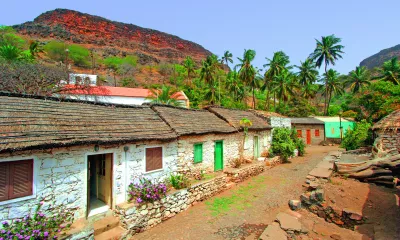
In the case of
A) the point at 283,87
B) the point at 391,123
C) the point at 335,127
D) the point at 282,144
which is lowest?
the point at 282,144

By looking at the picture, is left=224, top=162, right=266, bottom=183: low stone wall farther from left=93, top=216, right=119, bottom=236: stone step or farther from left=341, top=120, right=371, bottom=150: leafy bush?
left=341, top=120, right=371, bottom=150: leafy bush

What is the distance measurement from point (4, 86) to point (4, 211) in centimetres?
1293

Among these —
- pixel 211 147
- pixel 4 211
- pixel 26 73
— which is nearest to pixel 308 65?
pixel 211 147

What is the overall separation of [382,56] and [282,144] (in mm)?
127650

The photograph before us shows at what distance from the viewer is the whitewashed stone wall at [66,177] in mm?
5273

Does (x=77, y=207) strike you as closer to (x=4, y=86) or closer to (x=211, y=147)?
(x=211, y=147)

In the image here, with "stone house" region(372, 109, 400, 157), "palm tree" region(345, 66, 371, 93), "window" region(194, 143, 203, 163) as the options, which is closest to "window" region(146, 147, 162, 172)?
"window" region(194, 143, 203, 163)

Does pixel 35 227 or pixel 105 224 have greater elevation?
pixel 35 227

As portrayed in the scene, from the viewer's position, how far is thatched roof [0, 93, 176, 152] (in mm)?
5379

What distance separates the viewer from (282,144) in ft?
58.9

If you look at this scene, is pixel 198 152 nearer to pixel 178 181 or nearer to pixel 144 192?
pixel 178 181

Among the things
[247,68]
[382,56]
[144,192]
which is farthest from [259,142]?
[382,56]

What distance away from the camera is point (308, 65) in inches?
1724

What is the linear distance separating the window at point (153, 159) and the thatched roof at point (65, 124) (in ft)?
2.05
